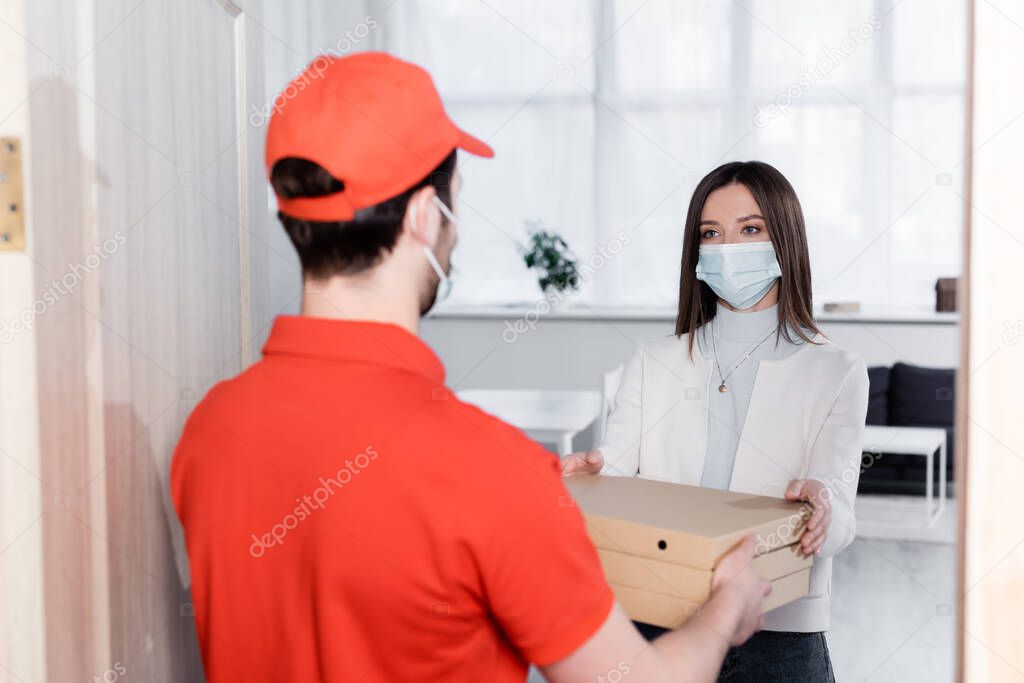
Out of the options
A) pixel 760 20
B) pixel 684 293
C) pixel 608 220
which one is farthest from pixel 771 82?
pixel 684 293

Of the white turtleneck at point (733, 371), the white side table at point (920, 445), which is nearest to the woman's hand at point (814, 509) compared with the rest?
the white turtleneck at point (733, 371)

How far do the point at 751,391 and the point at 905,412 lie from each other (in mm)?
3513

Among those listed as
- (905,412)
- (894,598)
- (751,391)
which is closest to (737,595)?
(751,391)

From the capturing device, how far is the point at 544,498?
82cm

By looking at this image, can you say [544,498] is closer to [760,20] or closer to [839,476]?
[839,476]

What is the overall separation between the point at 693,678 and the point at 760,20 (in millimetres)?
5043

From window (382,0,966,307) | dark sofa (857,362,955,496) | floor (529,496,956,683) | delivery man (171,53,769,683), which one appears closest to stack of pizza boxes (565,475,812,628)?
delivery man (171,53,769,683)

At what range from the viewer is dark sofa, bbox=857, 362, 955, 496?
181 inches

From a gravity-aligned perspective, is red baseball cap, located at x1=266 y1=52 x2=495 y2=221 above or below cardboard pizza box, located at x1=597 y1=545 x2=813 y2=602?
above

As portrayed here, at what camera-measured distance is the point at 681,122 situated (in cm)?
541

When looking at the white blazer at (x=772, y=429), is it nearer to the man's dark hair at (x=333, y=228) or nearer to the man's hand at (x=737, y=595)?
the man's hand at (x=737, y=595)

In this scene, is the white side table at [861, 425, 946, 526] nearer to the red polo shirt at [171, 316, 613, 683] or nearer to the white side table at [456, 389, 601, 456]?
the white side table at [456, 389, 601, 456]

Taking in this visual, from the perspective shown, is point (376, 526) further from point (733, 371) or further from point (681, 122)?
point (681, 122)

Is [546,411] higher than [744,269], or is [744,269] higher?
[744,269]
